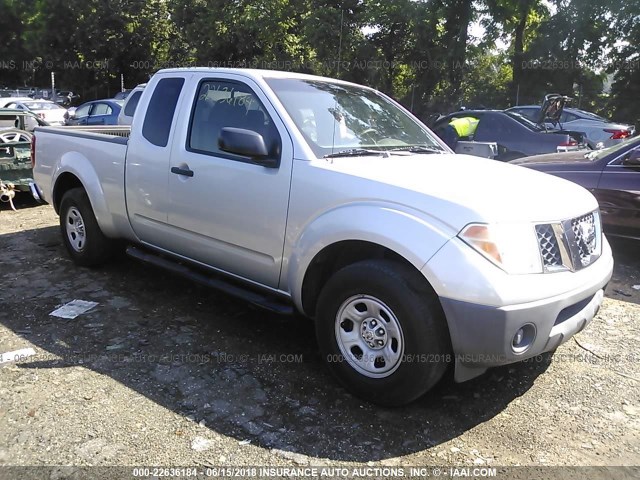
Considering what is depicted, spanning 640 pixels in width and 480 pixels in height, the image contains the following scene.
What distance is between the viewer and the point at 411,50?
23.1 m

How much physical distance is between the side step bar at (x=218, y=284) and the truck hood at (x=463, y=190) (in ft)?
3.10

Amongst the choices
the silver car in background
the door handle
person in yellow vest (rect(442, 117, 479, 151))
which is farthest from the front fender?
the silver car in background

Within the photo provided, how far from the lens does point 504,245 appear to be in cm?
279

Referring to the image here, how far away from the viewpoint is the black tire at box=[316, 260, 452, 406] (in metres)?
2.90

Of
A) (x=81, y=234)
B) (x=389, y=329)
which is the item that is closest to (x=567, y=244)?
(x=389, y=329)

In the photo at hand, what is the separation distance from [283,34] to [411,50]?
6.87 metres

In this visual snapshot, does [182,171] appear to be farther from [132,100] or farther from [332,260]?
[132,100]

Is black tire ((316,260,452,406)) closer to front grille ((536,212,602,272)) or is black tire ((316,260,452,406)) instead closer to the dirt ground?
the dirt ground

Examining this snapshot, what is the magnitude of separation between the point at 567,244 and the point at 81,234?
4296mm

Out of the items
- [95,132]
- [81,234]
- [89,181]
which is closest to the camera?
[89,181]

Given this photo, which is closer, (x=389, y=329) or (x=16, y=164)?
(x=389, y=329)

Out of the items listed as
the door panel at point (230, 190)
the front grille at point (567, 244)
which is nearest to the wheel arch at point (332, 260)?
the door panel at point (230, 190)

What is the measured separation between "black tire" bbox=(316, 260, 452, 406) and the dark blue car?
1474 cm

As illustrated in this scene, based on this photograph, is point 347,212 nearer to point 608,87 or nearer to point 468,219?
point 468,219
